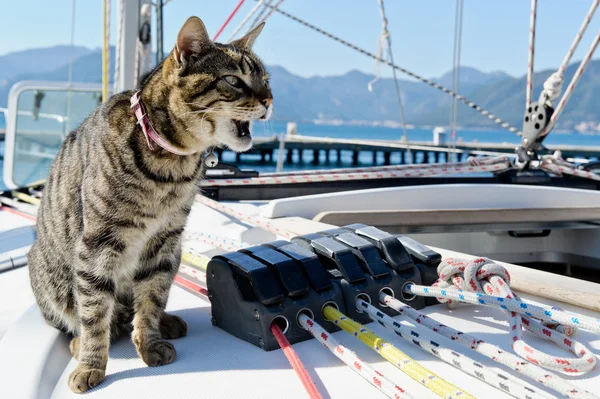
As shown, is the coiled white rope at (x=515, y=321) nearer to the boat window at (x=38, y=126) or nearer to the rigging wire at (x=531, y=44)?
the rigging wire at (x=531, y=44)

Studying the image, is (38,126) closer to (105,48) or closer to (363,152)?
(105,48)

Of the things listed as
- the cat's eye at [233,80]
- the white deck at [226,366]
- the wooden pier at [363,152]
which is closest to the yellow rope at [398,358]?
the white deck at [226,366]

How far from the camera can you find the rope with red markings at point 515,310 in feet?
4.04

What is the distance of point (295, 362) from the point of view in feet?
4.23

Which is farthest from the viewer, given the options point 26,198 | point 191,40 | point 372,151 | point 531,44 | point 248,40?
point 372,151

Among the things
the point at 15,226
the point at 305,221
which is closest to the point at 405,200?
the point at 305,221

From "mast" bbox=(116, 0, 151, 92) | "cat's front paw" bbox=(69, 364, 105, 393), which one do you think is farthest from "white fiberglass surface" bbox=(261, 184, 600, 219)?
"mast" bbox=(116, 0, 151, 92)

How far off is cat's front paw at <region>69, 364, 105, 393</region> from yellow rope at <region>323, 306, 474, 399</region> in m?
0.56

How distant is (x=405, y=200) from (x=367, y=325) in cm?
156

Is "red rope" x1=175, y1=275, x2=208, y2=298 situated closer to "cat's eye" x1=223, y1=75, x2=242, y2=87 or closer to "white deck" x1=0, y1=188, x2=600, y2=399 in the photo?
"white deck" x1=0, y1=188, x2=600, y2=399

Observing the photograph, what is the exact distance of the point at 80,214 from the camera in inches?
59.8

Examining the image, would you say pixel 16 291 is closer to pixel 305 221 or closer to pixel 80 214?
pixel 80 214

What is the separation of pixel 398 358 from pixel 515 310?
12.5 inches

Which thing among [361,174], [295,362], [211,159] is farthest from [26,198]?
[295,362]
